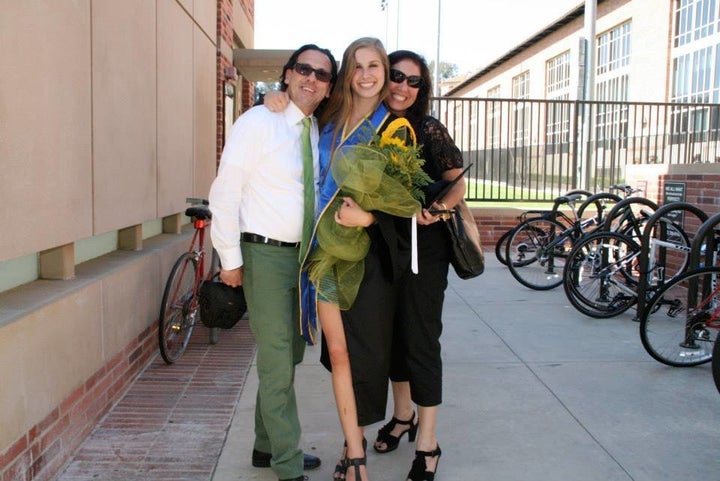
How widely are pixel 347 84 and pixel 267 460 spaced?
180 centimetres

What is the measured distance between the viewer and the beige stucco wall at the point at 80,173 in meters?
3.28

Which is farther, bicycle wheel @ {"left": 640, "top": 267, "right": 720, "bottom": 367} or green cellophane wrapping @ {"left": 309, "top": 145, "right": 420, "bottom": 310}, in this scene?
bicycle wheel @ {"left": 640, "top": 267, "right": 720, "bottom": 367}

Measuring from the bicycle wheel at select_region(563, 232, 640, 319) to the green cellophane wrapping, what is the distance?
421cm

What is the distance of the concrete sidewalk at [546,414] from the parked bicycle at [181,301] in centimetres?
68

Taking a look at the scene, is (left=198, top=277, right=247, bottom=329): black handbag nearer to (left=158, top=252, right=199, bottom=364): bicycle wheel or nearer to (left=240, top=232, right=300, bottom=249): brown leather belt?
(left=240, top=232, right=300, bottom=249): brown leather belt

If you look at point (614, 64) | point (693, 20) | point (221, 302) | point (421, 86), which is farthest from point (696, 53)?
point (221, 302)

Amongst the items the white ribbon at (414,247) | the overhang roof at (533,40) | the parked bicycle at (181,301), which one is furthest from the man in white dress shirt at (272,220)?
the overhang roof at (533,40)

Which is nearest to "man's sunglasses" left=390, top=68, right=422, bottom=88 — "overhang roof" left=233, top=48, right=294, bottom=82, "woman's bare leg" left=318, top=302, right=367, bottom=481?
"woman's bare leg" left=318, top=302, right=367, bottom=481

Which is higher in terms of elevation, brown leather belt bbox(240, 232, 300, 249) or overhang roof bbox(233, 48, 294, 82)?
overhang roof bbox(233, 48, 294, 82)

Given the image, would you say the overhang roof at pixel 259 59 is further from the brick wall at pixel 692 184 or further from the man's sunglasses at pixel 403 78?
the man's sunglasses at pixel 403 78

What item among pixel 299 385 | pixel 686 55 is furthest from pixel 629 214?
pixel 686 55

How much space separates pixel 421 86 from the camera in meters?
3.66

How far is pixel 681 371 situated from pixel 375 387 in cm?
288

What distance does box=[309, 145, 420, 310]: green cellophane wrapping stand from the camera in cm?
320
